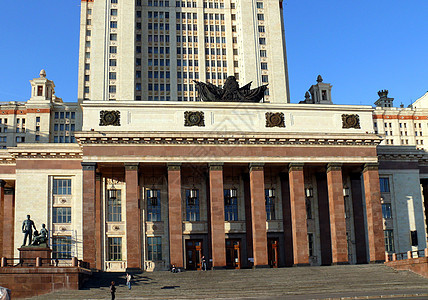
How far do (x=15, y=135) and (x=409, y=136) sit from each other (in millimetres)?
78041

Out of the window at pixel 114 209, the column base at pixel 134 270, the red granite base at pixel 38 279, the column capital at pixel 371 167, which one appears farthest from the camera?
Result: the window at pixel 114 209

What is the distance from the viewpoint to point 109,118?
53.7 metres

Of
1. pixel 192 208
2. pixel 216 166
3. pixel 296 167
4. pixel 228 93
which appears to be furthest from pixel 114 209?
pixel 296 167

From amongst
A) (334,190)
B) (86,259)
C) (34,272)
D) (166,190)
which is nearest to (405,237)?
(334,190)

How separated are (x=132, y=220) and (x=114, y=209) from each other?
558cm

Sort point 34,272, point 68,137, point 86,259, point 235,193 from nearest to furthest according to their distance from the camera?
1. point 34,272
2. point 86,259
3. point 235,193
4. point 68,137

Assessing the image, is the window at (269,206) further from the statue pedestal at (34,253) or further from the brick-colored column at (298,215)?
the statue pedestal at (34,253)

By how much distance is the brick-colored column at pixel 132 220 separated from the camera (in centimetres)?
5000

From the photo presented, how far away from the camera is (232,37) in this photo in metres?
88.9

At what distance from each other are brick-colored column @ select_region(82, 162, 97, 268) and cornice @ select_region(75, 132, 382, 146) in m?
2.57

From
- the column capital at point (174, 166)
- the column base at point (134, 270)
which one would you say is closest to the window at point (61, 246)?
the column base at point (134, 270)

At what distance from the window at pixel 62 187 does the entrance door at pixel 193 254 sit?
41.1ft

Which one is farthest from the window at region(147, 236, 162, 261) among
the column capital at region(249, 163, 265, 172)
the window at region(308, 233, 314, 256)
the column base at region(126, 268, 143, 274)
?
the window at region(308, 233, 314, 256)

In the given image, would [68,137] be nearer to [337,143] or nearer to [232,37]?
[232,37]
